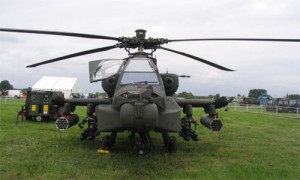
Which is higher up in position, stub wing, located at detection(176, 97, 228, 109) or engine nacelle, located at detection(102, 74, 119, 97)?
engine nacelle, located at detection(102, 74, 119, 97)

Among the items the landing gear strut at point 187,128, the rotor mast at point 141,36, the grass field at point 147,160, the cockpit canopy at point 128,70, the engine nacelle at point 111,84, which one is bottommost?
the grass field at point 147,160

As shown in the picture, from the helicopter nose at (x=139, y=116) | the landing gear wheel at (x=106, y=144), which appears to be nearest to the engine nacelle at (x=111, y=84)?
the landing gear wheel at (x=106, y=144)

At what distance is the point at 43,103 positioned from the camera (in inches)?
645

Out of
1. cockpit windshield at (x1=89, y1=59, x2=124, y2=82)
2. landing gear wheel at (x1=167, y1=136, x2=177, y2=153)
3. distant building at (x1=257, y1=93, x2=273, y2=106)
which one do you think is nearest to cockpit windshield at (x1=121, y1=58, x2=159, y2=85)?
cockpit windshield at (x1=89, y1=59, x2=124, y2=82)

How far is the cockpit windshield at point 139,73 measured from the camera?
7281mm

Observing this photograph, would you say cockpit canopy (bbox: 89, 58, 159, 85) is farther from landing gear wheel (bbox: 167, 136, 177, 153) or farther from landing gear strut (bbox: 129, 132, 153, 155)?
landing gear wheel (bbox: 167, 136, 177, 153)

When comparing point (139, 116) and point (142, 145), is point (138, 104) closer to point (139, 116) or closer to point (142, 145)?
point (139, 116)

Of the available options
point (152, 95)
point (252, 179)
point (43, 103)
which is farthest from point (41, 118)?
point (252, 179)

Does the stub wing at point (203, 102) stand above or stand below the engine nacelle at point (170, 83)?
below

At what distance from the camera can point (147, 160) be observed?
274 inches

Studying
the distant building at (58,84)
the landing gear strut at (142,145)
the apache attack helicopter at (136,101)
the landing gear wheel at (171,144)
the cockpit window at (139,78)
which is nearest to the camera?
the apache attack helicopter at (136,101)

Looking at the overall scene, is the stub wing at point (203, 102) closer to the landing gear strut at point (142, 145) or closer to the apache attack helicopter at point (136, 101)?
the apache attack helicopter at point (136, 101)

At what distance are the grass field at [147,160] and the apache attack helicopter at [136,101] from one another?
1.35 feet

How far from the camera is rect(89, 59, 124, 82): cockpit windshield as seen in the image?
7261 millimetres
